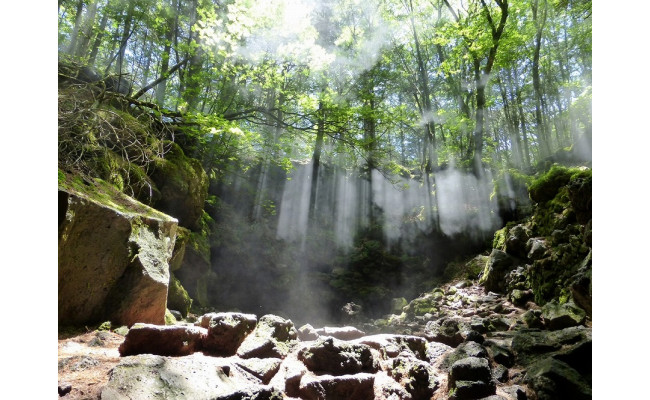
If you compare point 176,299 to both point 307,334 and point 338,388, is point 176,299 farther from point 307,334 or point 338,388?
point 338,388

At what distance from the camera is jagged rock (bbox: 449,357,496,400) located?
1.79 meters

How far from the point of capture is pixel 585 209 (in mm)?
3918

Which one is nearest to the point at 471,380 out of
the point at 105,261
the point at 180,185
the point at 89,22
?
the point at 105,261

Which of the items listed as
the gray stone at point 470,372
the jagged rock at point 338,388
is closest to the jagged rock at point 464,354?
the gray stone at point 470,372

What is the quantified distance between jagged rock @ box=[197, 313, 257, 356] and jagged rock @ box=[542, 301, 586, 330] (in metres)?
2.94

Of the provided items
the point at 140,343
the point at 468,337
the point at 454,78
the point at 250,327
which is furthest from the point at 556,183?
the point at 454,78

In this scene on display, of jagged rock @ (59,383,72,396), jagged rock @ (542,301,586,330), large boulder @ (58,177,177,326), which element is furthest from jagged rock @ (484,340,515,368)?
large boulder @ (58,177,177,326)

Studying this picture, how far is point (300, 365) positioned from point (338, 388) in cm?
44

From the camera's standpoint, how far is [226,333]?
231 centimetres

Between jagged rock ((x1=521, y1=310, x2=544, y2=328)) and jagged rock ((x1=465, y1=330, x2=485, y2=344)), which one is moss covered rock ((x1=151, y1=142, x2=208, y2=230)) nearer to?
jagged rock ((x1=465, y1=330, x2=485, y2=344))

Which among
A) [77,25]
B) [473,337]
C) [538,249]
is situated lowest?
[473,337]

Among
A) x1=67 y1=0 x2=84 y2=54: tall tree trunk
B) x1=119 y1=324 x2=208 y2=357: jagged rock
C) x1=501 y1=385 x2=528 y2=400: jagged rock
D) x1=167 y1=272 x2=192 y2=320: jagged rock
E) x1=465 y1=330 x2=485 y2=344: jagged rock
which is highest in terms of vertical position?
x1=67 y1=0 x2=84 y2=54: tall tree trunk

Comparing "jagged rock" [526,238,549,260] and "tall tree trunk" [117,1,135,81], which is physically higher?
"tall tree trunk" [117,1,135,81]
